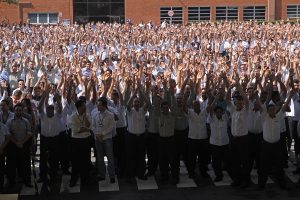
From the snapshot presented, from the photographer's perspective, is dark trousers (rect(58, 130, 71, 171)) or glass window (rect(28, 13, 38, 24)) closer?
dark trousers (rect(58, 130, 71, 171))

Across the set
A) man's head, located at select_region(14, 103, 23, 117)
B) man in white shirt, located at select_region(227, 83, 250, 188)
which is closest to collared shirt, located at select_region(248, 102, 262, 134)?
man in white shirt, located at select_region(227, 83, 250, 188)

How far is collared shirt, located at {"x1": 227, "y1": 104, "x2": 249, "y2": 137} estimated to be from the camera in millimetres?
11242

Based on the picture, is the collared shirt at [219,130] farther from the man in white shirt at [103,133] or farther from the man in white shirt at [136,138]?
the man in white shirt at [103,133]

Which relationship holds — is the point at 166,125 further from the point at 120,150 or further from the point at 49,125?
the point at 49,125

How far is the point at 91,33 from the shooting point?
26.0 meters

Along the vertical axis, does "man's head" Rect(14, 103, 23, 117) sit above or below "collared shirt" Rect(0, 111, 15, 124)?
above

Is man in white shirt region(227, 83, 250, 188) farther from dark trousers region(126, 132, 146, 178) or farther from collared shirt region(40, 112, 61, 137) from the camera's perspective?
collared shirt region(40, 112, 61, 137)

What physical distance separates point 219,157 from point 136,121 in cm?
178

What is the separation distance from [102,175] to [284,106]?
12.5 ft

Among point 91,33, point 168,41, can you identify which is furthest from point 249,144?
point 91,33

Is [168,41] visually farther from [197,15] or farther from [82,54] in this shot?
[197,15]

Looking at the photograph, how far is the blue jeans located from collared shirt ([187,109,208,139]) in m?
1.65

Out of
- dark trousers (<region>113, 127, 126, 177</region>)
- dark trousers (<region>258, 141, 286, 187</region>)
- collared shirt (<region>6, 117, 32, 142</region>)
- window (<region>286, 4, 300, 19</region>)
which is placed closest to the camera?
dark trousers (<region>258, 141, 286, 187</region>)

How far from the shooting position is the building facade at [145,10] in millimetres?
50656
